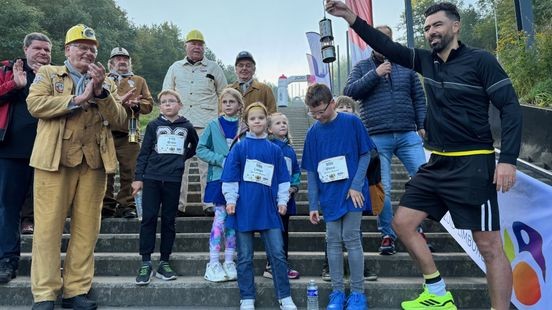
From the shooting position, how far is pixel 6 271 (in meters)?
3.84

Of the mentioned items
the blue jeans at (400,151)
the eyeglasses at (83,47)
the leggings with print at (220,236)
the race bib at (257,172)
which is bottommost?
the leggings with print at (220,236)

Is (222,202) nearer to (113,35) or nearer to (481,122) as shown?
(481,122)

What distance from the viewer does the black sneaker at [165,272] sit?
398 cm

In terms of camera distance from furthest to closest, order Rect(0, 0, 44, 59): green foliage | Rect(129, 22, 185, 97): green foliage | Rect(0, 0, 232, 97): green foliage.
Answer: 1. Rect(129, 22, 185, 97): green foliage
2. Rect(0, 0, 232, 97): green foliage
3. Rect(0, 0, 44, 59): green foliage

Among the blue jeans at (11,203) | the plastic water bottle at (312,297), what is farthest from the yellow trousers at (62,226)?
the plastic water bottle at (312,297)

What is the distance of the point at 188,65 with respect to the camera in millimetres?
5723

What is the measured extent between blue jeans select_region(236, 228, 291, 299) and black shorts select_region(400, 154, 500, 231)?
3.73ft

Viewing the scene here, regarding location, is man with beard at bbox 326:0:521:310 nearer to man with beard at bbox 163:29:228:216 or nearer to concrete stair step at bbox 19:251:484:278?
concrete stair step at bbox 19:251:484:278

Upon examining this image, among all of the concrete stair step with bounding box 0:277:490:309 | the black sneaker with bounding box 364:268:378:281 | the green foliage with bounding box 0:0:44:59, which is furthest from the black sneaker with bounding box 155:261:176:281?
the green foliage with bounding box 0:0:44:59

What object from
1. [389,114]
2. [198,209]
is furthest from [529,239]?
[198,209]

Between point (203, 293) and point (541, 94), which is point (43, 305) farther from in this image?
point (541, 94)

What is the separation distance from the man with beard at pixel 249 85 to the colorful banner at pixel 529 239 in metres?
2.77

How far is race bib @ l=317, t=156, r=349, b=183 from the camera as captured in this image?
12.0 ft

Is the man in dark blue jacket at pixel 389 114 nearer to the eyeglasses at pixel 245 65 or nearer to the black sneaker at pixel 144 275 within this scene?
the eyeglasses at pixel 245 65
